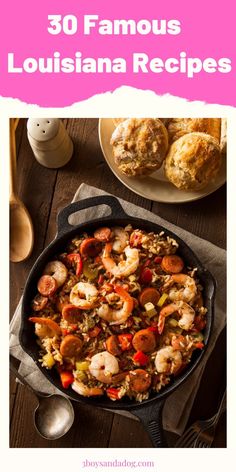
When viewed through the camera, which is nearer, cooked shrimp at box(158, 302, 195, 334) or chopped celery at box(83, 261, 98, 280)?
cooked shrimp at box(158, 302, 195, 334)

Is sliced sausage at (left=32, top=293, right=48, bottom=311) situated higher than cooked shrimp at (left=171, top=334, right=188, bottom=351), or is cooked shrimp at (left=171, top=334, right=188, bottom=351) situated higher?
sliced sausage at (left=32, top=293, right=48, bottom=311)

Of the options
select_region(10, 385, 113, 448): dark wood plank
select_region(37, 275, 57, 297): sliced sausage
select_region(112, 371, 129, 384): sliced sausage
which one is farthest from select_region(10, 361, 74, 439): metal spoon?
select_region(37, 275, 57, 297): sliced sausage

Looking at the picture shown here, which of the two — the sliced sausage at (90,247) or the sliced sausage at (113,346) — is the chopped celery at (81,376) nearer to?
the sliced sausage at (113,346)

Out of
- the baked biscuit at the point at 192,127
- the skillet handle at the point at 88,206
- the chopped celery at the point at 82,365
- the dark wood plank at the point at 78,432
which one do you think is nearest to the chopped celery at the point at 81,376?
the chopped celery at the point at 82,365

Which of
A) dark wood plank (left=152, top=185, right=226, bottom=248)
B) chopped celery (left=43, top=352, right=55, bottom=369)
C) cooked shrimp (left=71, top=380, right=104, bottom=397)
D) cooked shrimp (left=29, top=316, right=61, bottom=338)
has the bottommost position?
cooked shrimp (left=71, top=380, right=104, bottom=397)

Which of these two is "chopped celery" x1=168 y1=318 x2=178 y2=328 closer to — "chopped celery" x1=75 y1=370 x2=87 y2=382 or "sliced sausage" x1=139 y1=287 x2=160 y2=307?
"sliced sausage" x1=139 y1=287 x2=160 y2=307

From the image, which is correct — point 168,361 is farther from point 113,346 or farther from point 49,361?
point 49,361
